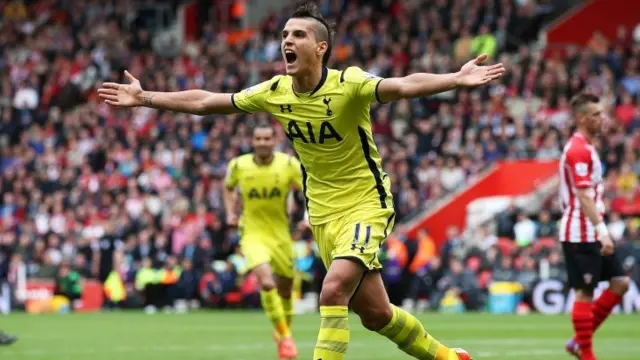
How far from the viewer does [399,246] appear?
1053 inches

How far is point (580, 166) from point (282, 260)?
13.8ft

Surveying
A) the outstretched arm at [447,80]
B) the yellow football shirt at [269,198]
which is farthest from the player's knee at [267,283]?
the outstretched arm at [447,80]

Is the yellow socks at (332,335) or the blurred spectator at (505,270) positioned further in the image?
the blurred spectator at (505,270)

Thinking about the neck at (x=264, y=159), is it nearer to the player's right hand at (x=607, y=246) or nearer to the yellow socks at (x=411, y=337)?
the player's right hand at (x=607, y=246)

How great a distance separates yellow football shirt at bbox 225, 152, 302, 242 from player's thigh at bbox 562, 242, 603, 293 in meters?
3.88

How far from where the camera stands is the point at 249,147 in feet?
104

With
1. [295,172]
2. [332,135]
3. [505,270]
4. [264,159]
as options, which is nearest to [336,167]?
[332,135]

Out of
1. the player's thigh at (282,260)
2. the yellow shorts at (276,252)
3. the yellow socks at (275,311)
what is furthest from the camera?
the player's thigh at (282,260)

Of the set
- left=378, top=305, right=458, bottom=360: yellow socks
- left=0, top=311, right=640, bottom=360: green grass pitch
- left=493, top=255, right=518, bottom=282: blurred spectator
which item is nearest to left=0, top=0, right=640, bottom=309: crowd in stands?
left=493, top=255, right=518, bottom=282: blurred spectator

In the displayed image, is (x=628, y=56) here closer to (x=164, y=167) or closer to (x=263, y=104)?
(x=164, y=167)

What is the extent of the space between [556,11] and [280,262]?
21.4 meters

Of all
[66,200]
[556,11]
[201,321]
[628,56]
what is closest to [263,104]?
[201,321]

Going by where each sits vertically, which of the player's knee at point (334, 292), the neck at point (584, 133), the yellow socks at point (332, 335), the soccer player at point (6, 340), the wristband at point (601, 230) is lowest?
the soccer player at point (6, 340)

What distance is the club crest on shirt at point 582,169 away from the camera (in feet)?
40.3
